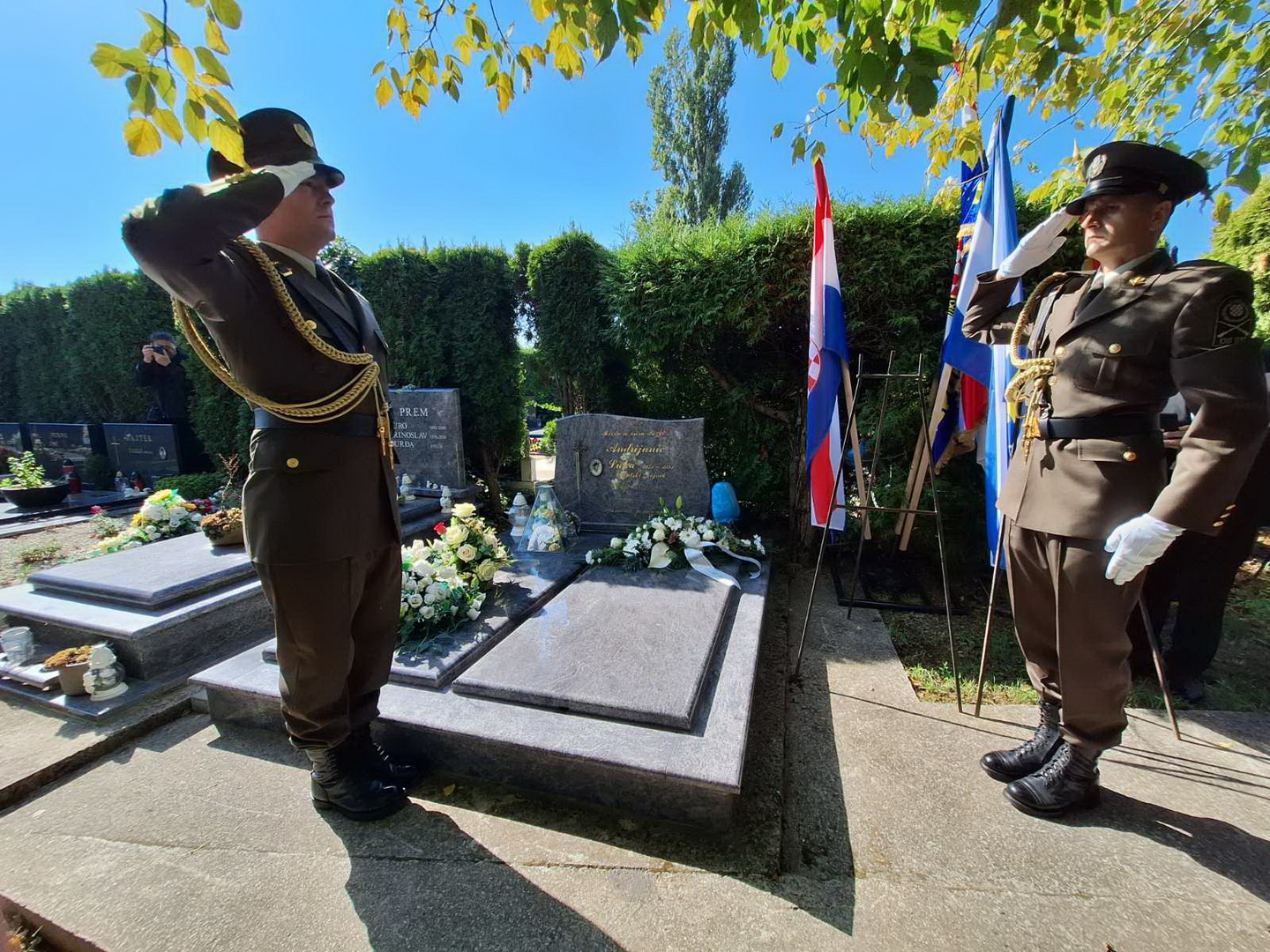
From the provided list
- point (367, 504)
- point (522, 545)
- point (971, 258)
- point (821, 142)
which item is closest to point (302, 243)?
point (367, 504)

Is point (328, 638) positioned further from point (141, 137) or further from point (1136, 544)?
point (1136, 544)

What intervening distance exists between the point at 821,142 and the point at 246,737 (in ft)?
13.2

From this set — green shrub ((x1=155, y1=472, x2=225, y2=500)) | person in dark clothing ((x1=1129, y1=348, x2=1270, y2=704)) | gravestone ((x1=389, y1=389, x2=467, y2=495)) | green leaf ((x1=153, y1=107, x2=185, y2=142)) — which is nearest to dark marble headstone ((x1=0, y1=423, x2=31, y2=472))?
green shrub ((x1=155, y1=472, x2=225, y2=500))

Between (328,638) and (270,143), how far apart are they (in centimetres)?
170

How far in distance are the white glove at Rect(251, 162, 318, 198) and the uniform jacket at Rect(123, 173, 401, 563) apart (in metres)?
0.06

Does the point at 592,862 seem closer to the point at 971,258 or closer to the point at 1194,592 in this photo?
the point at 1194,592

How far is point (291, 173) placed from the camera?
1.65 meters

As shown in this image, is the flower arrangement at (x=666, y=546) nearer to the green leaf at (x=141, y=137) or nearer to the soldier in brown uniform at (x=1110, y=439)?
the soldier in brown uniform at (x=1110, y=439)

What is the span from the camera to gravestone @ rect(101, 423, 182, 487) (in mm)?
7438

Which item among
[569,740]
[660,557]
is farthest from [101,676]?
[660,557]

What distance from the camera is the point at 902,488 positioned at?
4324 mm

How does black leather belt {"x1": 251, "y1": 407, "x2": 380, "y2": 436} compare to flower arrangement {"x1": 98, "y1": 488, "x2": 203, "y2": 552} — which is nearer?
black leather belt {"x1": 251, "y1": 407, "x2": 380, "y2": 436}

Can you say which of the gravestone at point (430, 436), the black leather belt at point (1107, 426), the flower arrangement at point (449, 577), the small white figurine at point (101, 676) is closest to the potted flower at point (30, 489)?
the gravestone at point (430, 436)

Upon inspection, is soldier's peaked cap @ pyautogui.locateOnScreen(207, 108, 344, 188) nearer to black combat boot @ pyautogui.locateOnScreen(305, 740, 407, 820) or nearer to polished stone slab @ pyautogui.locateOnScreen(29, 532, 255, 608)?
black combat boot @ pyautogui.locateOnScreen(305, 740, 407, 820)
